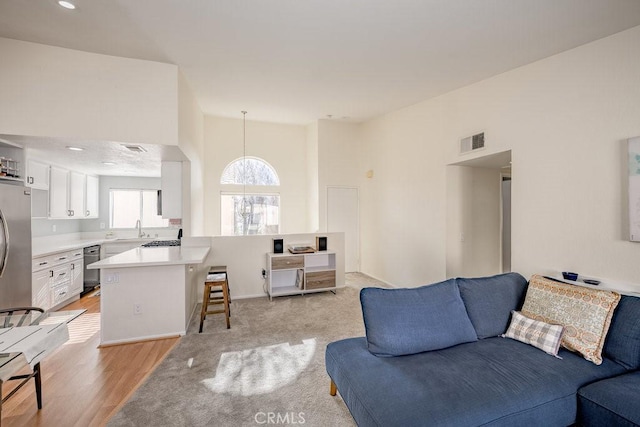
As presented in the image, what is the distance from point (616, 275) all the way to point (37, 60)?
600cm

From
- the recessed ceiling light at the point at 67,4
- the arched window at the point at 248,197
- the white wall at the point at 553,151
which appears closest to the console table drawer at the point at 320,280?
the white wall at the point at 553,151

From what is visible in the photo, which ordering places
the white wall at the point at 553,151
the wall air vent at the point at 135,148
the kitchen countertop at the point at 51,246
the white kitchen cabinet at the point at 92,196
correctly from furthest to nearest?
the white kitchen cabinet at the point at 92,196, the kitchen countertop at the point at 51,246, the wall air vent at the point at 135,148, the white wall at the point at 553,151

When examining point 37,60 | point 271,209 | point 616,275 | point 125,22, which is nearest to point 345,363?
point 616,275

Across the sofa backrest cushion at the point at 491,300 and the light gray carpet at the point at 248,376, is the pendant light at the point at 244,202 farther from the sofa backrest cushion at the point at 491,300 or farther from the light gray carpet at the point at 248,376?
the sofa backrest cushion at the point at 491,300

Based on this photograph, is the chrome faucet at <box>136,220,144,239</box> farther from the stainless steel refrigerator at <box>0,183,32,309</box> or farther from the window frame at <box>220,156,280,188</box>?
the stainless steel refrigerator at <box>0,183,32,309</box>

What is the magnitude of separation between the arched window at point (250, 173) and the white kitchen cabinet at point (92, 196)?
95.3 inches

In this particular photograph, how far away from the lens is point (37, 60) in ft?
9.47

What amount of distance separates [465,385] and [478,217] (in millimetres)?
3422

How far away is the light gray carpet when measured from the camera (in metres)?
1.93

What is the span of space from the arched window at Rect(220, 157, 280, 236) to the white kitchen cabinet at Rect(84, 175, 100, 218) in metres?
2.40

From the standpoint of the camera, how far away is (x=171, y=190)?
4238mm

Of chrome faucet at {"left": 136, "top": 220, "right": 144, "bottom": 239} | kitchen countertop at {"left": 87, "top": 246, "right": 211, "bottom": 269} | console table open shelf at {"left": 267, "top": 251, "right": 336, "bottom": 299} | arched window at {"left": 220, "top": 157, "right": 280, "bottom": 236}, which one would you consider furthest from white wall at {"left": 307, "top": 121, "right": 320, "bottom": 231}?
chrome faucet at {"left": 136, "top": 220, "right": 144, "bottom": 239}

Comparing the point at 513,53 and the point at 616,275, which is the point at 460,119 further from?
the point at 616,275

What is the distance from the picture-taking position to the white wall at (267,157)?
607 centimetres
